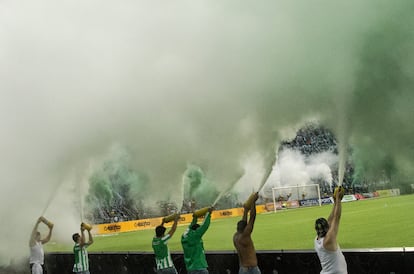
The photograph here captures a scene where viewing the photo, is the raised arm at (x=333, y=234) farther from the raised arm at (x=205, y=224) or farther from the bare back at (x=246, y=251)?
the raised arm at (x=205, y=224)

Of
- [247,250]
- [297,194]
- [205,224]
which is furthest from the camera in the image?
[297,194]

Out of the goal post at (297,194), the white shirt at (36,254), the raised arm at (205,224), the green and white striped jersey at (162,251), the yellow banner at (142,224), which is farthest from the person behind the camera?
the goal post at (297,194)

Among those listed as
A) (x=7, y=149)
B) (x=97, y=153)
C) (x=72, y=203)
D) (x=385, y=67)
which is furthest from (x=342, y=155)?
(x=72, y=203)

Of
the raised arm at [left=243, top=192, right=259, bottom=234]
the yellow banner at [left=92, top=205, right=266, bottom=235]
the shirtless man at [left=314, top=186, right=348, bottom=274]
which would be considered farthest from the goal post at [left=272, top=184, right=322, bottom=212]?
the shirtless man at [left=314, top=186, right=348, bottom=274]

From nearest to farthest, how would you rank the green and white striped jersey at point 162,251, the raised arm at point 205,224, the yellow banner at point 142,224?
the raised arm at point 205,224, the green and white striped jersey at point 162,251, the yellow banner at point 142,224

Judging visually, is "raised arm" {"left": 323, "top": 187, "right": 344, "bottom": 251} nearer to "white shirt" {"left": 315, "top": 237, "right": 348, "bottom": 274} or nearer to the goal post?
"white shirt" {"left": 315, "top": 237, "right": 348, "bottom": 274}

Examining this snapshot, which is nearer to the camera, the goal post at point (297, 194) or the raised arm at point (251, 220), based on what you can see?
the raised arm at point (251, 220)

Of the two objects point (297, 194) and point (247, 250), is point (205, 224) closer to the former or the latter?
point (247, 250)

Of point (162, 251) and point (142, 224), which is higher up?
point (142, 224)

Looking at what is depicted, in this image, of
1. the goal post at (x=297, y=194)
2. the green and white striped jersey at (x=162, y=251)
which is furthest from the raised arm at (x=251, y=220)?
the goal post at (x=297, y=194)

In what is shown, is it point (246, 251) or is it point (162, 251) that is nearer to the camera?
point (246, 251)

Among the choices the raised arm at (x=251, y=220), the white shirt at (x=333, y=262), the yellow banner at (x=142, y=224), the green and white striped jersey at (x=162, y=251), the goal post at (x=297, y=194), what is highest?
the goal post at (x=297, y=194)

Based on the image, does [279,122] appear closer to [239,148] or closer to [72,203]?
[239,148]

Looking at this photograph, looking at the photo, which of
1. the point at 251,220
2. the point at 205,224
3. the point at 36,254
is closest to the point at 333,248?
the point at 251,220
